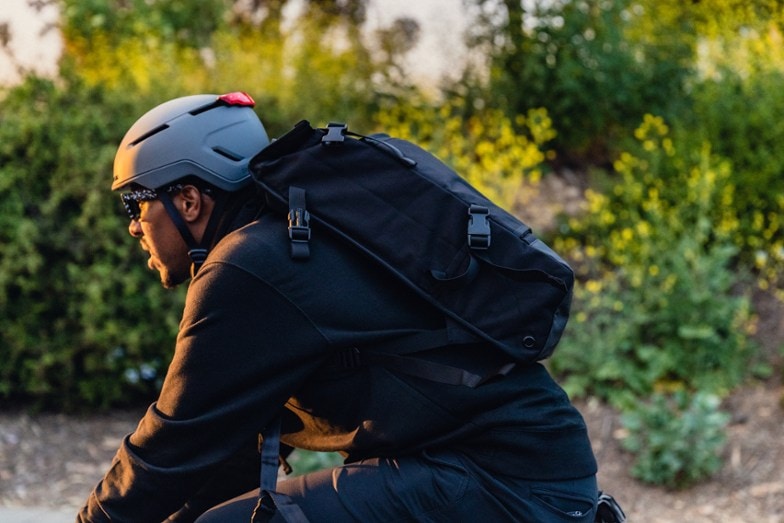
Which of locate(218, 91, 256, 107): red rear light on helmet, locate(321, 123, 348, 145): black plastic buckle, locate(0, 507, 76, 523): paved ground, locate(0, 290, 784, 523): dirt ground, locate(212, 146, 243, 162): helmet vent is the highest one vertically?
locate(218, 91, 256, 107): red rear light on helmet

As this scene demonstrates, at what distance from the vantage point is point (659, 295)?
586 cm

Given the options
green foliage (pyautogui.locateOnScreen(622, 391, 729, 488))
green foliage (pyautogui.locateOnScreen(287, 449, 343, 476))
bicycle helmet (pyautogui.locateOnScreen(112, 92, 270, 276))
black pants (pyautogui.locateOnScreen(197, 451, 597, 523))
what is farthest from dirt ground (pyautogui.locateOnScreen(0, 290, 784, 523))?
bicycle helmet (pyautogui.locateOnScreen(112, 92, 270, 276))

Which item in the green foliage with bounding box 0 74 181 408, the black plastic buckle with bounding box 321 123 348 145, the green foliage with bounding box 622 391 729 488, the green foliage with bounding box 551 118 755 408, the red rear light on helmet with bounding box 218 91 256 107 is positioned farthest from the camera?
the green foliage with bounding box 551 118 755 408

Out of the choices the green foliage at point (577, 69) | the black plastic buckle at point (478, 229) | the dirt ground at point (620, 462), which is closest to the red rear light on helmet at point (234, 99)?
the black plastic buckle at point (478, 229)

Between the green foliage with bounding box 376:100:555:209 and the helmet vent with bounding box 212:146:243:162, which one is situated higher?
the helmet vent with bounding box 212:146:243:162

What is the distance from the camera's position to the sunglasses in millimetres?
2479

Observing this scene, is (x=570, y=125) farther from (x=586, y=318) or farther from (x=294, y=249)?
(x=294, y=249)

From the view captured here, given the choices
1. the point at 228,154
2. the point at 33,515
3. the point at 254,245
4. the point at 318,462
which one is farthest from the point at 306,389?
the point at 33,515

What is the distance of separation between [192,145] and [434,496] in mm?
980

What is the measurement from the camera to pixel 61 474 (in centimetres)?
520

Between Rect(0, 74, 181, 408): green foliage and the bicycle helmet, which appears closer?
the bicycle helmet

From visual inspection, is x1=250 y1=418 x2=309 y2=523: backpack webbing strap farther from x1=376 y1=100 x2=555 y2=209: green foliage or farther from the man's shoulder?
x1=376 y1=100 x2=555 y2=209: green foliage

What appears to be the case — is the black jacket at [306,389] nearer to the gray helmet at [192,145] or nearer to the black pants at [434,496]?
the black pants at [434,496]

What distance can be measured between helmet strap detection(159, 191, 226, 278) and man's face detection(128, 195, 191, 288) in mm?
14
